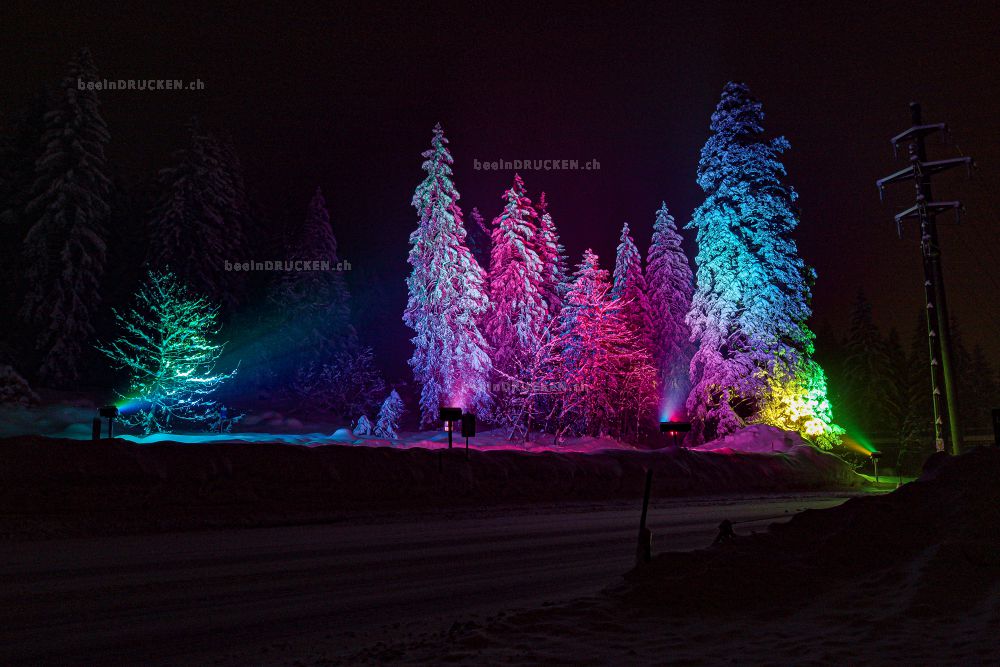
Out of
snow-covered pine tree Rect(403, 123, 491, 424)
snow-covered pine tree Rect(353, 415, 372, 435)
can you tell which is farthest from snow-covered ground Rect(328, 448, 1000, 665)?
snow-covered pine tree Rect(353, 415, 372, 435)

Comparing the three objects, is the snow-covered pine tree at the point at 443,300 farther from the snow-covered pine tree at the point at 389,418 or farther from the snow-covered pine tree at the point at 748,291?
the snow-covered pine tree at the point at 748,291

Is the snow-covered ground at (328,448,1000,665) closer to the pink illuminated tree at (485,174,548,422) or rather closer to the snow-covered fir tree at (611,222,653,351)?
the pink illuminated tree at (485,174,548,422)

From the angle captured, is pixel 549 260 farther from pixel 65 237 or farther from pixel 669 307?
pixel 65 237

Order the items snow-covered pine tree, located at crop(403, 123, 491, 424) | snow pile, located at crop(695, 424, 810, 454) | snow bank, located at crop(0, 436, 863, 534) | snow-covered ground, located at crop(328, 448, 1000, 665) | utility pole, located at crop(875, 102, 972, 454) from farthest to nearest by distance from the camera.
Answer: snow-covered pine tree, located at crop(403, 123, 491, 424) → snow pile, located at crop(695, 424, 810, 454) → utility pole, located at crop(875, 102, 972, 454) → snow bank, located at crop(0, 436, 863, 534) → snow-covered ground, located at crop(328, 448, 1000, 665)

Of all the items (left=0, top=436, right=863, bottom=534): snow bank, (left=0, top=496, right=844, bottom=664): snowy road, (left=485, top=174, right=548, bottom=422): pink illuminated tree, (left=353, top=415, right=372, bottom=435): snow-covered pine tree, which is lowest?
(left=0, top=496, right=844, bottom=664): snowy road

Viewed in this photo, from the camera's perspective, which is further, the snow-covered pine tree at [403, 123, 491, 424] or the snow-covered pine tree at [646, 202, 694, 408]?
the snow-covered pine tree at [646, 202, 694, 408]

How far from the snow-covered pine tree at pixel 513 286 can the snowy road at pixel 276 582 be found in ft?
105

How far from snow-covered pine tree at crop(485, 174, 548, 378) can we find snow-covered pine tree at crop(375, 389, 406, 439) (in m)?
7.32

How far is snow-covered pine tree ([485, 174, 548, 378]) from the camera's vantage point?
47.4 meters

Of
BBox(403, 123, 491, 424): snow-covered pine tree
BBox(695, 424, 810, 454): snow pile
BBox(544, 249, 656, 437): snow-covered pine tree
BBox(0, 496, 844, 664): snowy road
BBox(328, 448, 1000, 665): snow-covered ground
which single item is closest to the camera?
BBox(328, 448, 1000, 665): snow-covered ground

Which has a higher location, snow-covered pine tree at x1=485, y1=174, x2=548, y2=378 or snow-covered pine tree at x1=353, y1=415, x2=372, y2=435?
snow-covered pine tree at x1=485, y1=174, x2=548, y2=378

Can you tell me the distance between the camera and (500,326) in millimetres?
48125

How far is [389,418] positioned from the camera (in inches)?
1700

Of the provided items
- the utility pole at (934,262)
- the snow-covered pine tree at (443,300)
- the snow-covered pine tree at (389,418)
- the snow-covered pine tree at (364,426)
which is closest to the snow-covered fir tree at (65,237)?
the snow-covered pine tree at (364,426)
